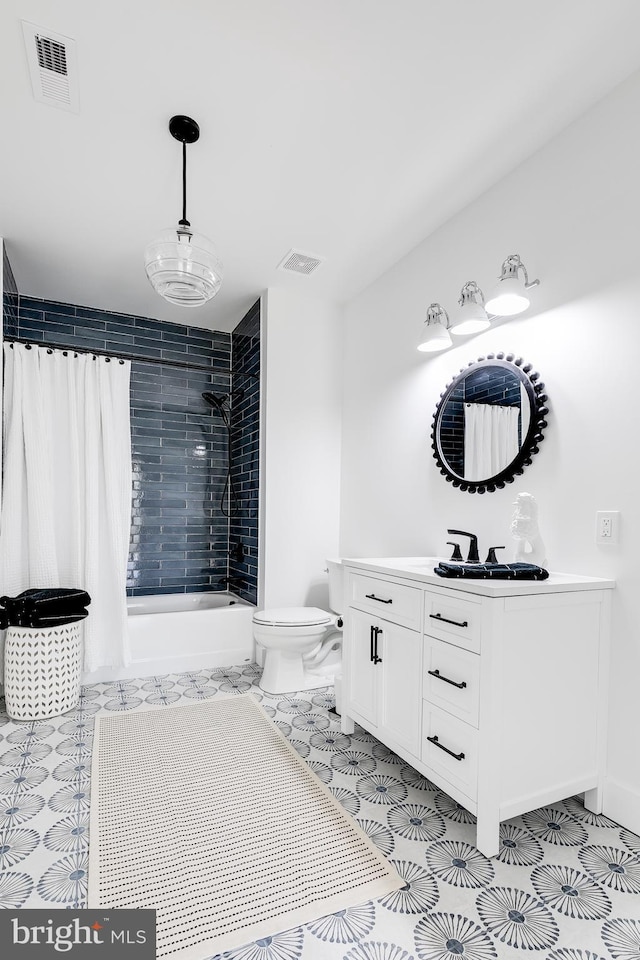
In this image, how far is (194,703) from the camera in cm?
286

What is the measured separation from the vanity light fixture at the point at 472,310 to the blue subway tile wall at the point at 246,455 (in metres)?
1.73

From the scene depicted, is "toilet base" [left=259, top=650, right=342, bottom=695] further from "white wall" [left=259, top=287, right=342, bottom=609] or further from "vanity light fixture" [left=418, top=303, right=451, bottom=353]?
"vanity light fixture" [left=418, top=303, right=451, bottom=353]

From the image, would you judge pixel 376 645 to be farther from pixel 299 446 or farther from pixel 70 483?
pixel 70 483

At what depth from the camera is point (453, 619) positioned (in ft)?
5.95

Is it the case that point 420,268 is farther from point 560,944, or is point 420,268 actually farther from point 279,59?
point 560,944

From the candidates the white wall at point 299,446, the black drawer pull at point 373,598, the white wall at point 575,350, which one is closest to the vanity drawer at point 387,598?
the black drawer pull at point 373,598

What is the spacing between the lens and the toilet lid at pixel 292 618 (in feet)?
9.75

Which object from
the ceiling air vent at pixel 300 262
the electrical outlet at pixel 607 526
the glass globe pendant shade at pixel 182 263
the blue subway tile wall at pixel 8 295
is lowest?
the electrical outlet at pixel 607 526

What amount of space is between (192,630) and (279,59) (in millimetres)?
3030

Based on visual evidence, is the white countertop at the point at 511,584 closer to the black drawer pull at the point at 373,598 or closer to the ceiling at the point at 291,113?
the black drawer pull at the point at 373,598

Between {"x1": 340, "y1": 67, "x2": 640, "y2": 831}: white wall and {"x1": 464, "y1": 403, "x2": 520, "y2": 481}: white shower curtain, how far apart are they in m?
0.12

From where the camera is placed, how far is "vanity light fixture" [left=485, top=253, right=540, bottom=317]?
2117 millimetres

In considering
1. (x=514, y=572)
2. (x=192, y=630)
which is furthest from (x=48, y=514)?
(x=514, y=572)

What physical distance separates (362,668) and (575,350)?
1609mm
